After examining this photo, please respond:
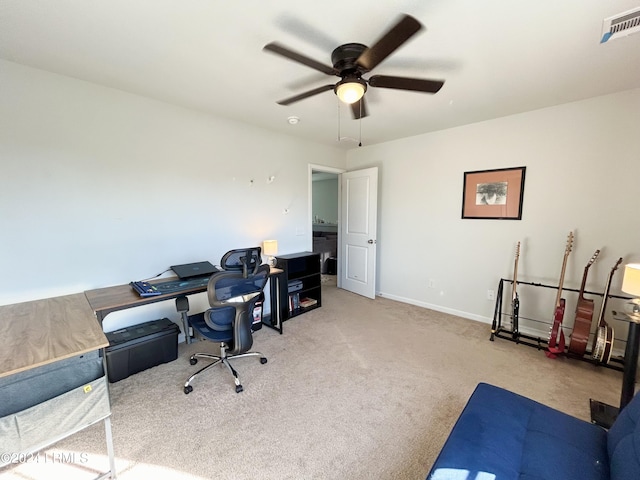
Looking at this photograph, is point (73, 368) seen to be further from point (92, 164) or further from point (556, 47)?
point (556, 47)

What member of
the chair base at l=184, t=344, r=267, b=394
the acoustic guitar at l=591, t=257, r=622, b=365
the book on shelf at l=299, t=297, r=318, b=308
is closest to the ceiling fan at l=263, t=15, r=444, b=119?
the chair base at l=184, t=344, r=267, b=394

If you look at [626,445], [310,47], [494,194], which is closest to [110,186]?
[310,47]

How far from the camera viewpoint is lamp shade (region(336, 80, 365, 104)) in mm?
1754

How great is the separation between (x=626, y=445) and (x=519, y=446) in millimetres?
361

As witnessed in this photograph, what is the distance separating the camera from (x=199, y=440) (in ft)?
5.55

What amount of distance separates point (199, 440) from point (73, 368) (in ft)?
2.83

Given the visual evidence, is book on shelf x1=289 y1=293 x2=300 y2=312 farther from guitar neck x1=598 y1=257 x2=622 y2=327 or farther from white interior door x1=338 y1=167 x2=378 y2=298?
guitar neck x1=598 y1=257 x2=622 y2=327

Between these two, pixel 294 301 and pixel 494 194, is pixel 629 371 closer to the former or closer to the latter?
pixel 494 194

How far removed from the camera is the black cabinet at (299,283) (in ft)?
11.7

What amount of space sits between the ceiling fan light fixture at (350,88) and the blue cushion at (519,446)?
200 centimetres

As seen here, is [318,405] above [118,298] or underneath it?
underneath

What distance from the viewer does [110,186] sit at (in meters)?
2.47

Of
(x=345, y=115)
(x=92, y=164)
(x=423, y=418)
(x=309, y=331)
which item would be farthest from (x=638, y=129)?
(x=92, y=164)

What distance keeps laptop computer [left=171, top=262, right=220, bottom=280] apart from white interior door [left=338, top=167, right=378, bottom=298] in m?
2.40
